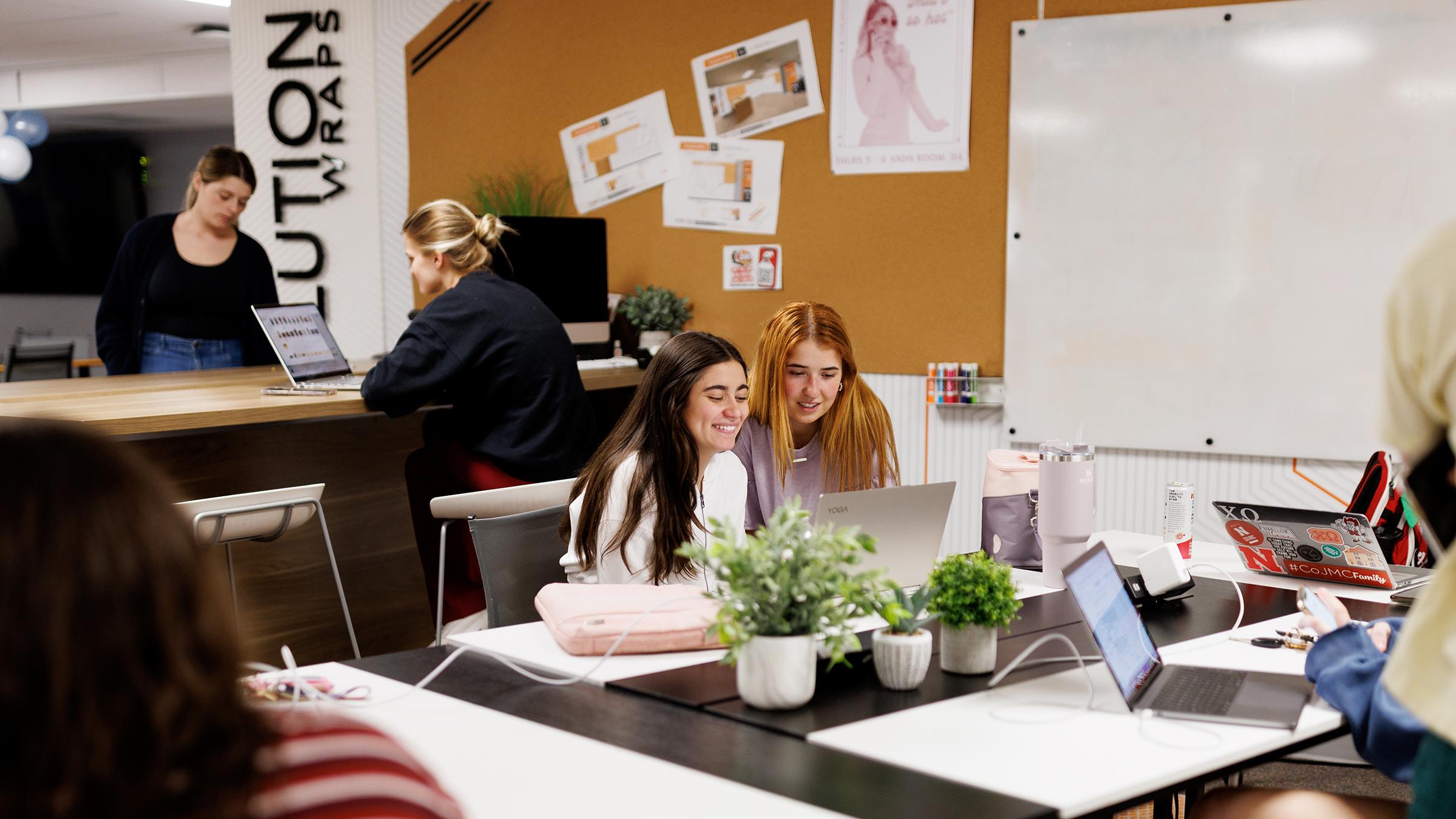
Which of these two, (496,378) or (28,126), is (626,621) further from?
(28,126)

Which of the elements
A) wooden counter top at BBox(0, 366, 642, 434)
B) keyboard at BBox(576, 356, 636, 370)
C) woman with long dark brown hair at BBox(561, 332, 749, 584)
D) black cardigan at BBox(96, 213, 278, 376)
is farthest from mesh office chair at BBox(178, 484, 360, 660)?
keyboard at BBox(576, 356, 636, 370)

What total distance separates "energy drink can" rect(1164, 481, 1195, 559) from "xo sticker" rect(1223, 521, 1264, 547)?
0.27ft

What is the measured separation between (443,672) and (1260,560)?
170 cm

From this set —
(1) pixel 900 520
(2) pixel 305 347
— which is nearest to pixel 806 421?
(1) pixel 900 520

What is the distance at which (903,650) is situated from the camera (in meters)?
1.69

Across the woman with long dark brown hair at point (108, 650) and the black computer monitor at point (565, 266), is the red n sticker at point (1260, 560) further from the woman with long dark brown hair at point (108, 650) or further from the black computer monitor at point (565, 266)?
the black computer monitor at point (565, 266)

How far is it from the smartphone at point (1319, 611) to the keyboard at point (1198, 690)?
0.46 feet

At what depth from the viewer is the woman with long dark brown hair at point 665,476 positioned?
93.1 inches

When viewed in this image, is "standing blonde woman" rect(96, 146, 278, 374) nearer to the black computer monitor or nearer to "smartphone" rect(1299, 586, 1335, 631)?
the black computer monitor

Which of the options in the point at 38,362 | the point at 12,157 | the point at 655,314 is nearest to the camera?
the point at 655,314

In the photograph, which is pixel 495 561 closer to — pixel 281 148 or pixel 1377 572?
pixel 1377 572

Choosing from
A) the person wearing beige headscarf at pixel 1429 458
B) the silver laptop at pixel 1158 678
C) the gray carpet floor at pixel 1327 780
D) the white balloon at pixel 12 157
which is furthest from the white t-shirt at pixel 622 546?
the white balloon at pixel 12 157

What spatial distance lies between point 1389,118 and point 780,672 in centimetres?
337

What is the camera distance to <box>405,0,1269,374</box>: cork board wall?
4.54m
